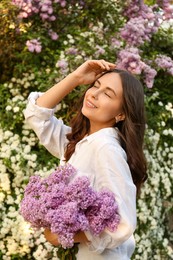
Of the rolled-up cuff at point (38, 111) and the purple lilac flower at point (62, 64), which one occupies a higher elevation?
the rolled-up cuff at point (38, 111)

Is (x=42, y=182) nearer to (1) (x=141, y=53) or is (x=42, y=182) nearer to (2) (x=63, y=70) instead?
(2) (x=63, y=70)

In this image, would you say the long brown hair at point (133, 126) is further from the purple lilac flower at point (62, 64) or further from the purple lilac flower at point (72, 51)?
the purple lilac flower at point (72, 51)

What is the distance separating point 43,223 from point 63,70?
86.3 inches

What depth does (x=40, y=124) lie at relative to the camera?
2.32 metres

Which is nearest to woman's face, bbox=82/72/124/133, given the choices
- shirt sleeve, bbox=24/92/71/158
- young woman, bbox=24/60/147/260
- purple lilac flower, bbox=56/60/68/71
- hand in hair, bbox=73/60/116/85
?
young woman, bbox=24/60/147/260

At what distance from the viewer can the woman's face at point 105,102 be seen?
2.10m

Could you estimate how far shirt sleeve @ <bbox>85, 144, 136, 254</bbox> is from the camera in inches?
72.8

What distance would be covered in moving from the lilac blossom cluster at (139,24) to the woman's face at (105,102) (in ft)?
6.67

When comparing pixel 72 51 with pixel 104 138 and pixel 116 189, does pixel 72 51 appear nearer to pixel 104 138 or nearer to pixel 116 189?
pixel 104 138

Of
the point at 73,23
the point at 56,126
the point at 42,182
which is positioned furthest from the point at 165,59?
the point at 42,182

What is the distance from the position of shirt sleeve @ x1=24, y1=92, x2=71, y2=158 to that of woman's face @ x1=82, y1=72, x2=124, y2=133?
0.81ft

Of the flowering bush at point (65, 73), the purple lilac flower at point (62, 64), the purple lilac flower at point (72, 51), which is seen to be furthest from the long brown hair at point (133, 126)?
the purple lilac flower at point (72, 51)

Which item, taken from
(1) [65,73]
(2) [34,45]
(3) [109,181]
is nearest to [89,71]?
(3) [109,181]

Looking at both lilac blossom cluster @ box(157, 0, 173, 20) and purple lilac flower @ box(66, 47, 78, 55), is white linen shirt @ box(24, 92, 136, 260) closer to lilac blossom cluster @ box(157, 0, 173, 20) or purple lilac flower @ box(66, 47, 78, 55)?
purple lilac flower @ box(66, 47, 78, 55)
